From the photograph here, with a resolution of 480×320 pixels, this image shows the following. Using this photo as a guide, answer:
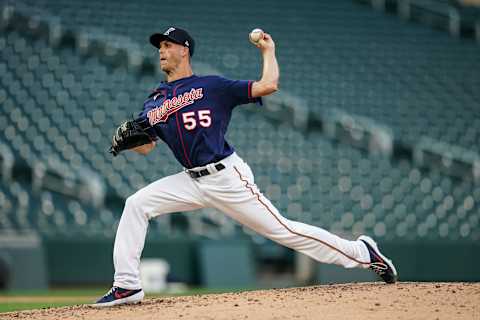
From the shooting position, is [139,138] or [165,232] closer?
[139,138]

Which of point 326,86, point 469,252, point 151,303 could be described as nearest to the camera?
point 151,303

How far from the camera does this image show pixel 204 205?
518cm

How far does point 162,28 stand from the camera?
52.9 feet

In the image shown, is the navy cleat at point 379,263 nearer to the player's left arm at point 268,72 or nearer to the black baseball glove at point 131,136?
the player's left arm at point 268,72

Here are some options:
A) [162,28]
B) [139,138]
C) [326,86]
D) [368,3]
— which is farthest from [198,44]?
[139,138]

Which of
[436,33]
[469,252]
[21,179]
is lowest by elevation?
[469,252]

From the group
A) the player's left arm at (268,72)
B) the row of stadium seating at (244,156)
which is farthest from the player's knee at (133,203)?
the row of stadium seating at (244,156)

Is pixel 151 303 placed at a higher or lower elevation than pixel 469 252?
higher

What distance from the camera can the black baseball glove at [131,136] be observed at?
208 inches

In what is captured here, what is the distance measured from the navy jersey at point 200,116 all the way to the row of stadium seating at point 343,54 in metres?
10.0

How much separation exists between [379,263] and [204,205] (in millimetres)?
1160

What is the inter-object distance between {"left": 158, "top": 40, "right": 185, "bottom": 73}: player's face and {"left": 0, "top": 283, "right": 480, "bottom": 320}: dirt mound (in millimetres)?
1413

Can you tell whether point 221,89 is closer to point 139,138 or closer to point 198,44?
point 139,138

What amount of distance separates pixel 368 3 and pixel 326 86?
3318 millimetres
